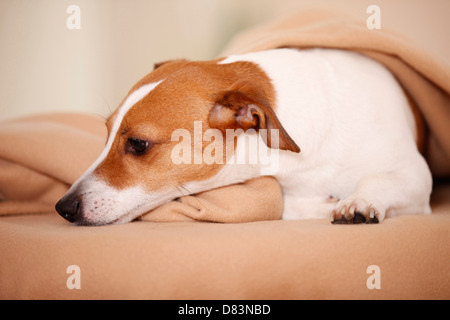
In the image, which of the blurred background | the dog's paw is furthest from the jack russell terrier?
the blurred background

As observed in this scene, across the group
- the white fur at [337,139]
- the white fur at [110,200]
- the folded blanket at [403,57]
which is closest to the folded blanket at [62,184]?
the white fur at [110,200]

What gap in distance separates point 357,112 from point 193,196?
0.68m

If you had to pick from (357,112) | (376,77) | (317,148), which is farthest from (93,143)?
(376,77)

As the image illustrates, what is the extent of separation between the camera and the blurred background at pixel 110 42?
3340 mm

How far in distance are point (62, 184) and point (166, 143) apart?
0.53 meters

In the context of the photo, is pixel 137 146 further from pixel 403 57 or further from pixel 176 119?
pixel 403 57

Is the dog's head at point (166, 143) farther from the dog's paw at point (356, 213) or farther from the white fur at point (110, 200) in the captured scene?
the dog's paw at point (356, 213)

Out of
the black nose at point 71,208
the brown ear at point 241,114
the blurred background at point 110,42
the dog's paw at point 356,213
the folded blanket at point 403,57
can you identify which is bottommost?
the dog's paw at point 356,213

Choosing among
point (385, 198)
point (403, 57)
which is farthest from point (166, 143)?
point (403, 57)

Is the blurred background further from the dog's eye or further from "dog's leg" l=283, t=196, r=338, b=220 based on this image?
"dog's leg" l=283, t=196, r=338, b=220

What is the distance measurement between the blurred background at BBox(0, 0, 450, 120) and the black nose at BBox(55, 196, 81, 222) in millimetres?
2182

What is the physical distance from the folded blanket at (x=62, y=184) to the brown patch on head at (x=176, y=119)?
0.33 ft

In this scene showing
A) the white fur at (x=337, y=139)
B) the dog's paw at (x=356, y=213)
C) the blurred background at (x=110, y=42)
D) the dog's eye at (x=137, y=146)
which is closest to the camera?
the dog's paw at (x=356, y=213)

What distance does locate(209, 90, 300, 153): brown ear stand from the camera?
1.26 metres
